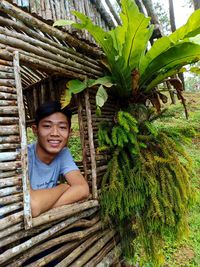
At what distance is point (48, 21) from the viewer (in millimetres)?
2637

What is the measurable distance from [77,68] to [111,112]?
0.78 m

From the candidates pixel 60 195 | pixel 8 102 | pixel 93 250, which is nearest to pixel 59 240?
pixel 60 195

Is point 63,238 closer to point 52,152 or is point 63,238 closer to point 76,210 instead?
point 76,210

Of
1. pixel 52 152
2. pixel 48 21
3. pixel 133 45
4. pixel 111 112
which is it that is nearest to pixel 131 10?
pixel 133 45

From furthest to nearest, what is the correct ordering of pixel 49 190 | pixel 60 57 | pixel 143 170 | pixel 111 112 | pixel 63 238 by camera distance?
1. pixel 111 112
2. pixel 143 170
3. pixel 60 57
4. pixel 63 238
5. pixel 49 190

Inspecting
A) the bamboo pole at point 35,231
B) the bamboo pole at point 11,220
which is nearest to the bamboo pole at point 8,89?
the bamboo pole at point 11,220

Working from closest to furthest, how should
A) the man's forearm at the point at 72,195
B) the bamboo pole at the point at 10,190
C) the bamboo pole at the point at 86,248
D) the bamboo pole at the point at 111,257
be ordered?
the bamboo pole at the point at 10,190
the man's forearm at the point at 72,195
the bamboo pole at the point at 86,248
the bamboo pole at the point at 111,257

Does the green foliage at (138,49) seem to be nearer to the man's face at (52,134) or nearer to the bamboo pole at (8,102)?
the man's face at (52,134)

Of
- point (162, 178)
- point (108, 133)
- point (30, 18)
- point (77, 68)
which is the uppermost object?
point (30, 18)

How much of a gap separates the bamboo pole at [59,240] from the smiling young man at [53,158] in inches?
13.5

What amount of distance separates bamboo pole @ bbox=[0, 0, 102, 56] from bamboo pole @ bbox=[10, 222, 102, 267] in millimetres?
1879

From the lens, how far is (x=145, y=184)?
2.92 metres

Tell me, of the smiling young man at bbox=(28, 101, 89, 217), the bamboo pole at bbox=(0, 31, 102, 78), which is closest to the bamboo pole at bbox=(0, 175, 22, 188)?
the smiling young man at bbox=(28, 101, 89, 217)

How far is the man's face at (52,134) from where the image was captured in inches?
107
